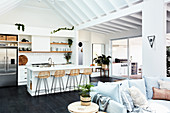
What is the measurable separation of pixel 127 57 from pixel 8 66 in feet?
21.4

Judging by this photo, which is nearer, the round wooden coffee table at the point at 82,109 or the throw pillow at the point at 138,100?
the round wooden coffee table at the point at 82,109

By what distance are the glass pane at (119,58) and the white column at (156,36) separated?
13.4 ft

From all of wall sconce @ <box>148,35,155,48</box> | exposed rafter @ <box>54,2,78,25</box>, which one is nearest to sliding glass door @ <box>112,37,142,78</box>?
exposed rafter @ <box>54,2,78,25</box>

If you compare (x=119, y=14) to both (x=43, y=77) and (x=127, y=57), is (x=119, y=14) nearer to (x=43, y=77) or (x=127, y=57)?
(x=127, y=57)

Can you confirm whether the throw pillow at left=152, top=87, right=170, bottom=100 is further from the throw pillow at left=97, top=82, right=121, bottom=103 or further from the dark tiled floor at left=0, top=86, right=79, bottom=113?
the dark tiled floor at left=0, top=86, right=79, bottom=113

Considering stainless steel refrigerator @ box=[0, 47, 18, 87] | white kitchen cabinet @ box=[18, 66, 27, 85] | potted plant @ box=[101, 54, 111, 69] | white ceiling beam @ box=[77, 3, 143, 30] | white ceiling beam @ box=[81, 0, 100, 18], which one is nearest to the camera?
white ceiling beam @ box=[77, 3, 143, 30]

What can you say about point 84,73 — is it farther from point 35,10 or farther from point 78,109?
point 35,10

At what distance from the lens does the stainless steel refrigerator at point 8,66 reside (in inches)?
278

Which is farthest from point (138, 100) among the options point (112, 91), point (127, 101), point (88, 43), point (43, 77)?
point (88, 43)

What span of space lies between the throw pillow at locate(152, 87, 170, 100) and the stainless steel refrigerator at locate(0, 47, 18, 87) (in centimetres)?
633

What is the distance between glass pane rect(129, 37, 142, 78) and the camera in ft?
28.3

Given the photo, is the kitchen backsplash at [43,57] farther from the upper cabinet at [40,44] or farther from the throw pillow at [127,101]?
the throw pillow at [127,101]

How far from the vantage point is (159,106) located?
319 cm

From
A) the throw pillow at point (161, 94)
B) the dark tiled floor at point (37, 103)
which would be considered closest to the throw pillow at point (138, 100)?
the throw pillow at point (161, 94)
